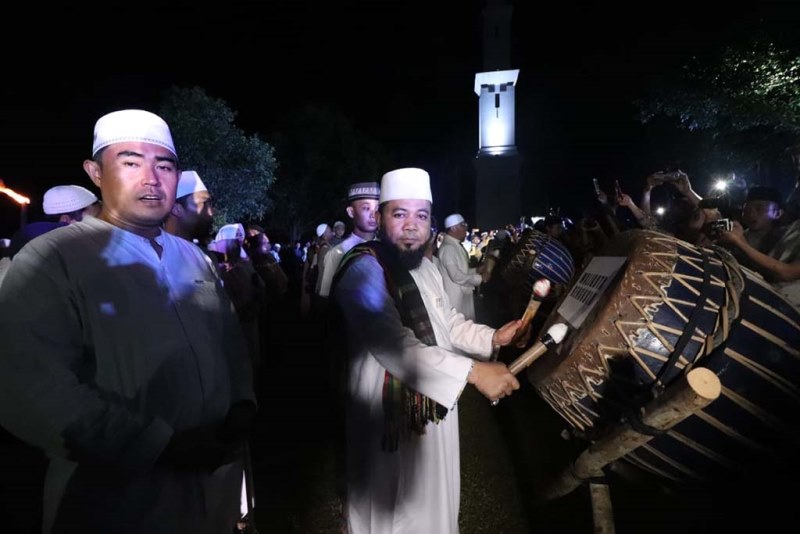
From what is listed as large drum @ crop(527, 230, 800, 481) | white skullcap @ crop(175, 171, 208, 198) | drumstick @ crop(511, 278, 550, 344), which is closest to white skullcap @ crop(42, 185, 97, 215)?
white skullcap @ crop(175, 171, 208, 198)

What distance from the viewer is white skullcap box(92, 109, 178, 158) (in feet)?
5.76

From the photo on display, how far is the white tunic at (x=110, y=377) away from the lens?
136 cm

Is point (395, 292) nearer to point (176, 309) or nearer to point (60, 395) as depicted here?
point (176, 309)

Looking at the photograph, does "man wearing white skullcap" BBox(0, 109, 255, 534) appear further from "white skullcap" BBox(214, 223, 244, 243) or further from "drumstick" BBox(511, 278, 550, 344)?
"white skullcap" BBox(214, 223, 244, 243)

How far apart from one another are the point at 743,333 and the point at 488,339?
4.10 feet

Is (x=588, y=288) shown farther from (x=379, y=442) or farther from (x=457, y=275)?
(x=457, y=275)

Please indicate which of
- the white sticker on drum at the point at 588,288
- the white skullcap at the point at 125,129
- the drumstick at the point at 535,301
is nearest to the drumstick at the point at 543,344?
the white sticker on drum at the point at 588,288

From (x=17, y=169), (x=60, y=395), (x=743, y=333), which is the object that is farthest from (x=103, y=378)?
(x=17, y=169)

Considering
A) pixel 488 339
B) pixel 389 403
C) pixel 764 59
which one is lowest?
pixel 389 403

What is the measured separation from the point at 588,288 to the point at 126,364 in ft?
7.25

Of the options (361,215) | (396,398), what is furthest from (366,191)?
(396,398)

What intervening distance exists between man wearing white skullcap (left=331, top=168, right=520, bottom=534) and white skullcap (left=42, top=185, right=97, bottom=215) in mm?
3030

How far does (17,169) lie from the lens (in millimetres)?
19812

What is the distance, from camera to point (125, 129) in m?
1.76
